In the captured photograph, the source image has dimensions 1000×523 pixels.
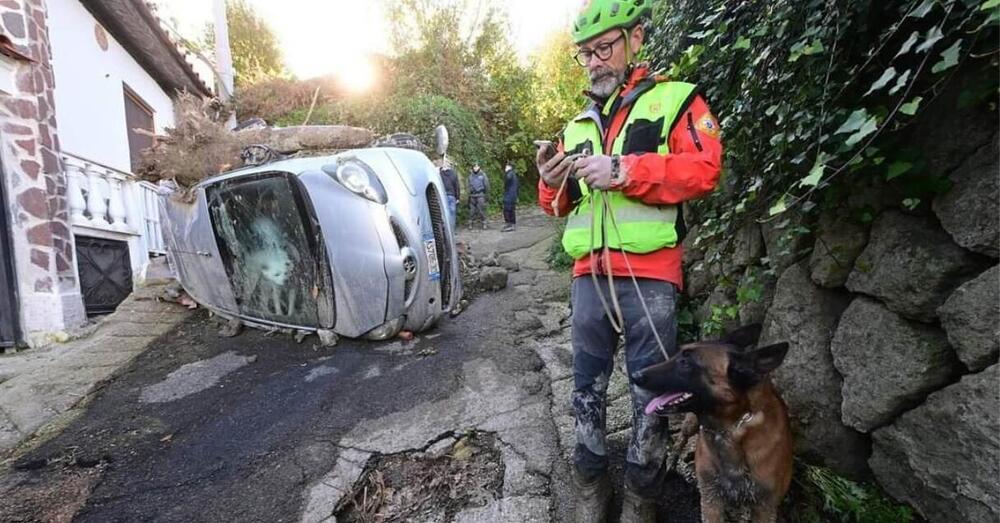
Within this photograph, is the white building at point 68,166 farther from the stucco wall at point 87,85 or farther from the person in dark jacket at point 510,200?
the person in dark jacket at point 510,200

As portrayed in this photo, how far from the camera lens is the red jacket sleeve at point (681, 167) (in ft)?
5.15

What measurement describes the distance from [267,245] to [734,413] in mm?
3788

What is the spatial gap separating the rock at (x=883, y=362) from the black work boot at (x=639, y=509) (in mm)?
805

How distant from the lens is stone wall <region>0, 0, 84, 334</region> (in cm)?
473

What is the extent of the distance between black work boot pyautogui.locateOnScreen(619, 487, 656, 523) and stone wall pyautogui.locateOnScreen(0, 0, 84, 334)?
19.5ft

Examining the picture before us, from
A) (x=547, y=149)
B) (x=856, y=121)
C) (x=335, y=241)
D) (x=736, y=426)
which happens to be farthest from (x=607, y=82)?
(x=335, y=241)

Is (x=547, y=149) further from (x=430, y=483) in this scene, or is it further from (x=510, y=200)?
(x=510, y=200)

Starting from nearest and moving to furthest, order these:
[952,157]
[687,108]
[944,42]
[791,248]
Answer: [944,42]
[952,157]
[687,108]
[791,248]

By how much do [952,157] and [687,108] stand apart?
780 mm

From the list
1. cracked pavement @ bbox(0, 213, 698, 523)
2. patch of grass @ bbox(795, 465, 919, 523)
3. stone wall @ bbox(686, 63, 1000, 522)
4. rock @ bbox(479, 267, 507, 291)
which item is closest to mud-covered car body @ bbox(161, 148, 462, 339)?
cracked pavement @ bbox(0, 213, 698, 523)

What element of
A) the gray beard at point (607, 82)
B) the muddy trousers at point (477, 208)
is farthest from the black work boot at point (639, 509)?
the muddy trousers at point (477, 208)

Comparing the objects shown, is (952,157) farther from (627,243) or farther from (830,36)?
(627,243)

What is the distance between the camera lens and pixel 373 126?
1362cm

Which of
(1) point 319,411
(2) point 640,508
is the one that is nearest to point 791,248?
(2) point 640,508
